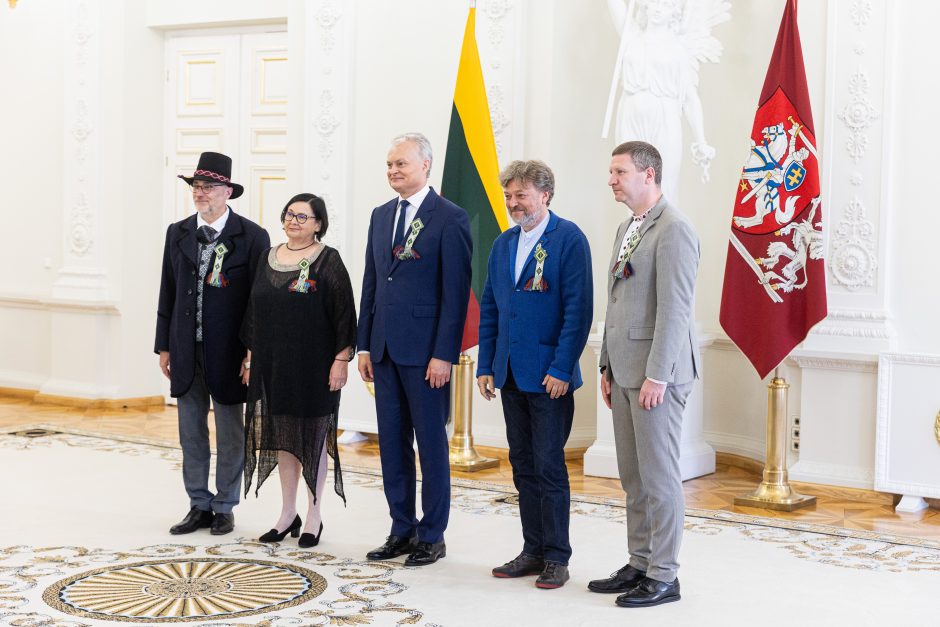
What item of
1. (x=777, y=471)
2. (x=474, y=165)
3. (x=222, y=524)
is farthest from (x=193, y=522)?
(x=777, y=471)

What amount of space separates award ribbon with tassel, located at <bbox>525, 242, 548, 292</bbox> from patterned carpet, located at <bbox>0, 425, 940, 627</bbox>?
103cm

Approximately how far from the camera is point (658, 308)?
3707 millimetres

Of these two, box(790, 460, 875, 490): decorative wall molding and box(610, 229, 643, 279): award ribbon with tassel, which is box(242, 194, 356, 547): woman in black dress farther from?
box(790, 460, 875, 490): decorative wall molding

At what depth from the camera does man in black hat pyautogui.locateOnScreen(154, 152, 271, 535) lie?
4.66m

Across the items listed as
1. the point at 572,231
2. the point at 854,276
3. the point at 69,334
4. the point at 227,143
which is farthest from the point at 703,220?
the point at 69,334

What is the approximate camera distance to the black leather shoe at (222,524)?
4.70 meters

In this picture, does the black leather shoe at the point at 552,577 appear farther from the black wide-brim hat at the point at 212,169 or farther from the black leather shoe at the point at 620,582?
the black wide-brim hat at the point at 212,169

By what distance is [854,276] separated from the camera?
583 centimetres

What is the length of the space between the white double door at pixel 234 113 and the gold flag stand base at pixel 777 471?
3.72 metres

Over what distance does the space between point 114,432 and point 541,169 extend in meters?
4.39

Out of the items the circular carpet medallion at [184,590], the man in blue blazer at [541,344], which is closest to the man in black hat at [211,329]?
the circular carpet medallion at [184,590]

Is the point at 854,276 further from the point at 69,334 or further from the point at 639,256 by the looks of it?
the point at 69,334

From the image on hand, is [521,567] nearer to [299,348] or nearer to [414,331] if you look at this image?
[414,331]

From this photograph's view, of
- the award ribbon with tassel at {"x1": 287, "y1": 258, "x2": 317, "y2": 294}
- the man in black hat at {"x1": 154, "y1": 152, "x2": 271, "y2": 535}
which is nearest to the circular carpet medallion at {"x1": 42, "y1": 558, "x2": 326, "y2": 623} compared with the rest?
the man in black hat at {"x1": 154, "y1": 152, "x2": 271, "y2": 535}
